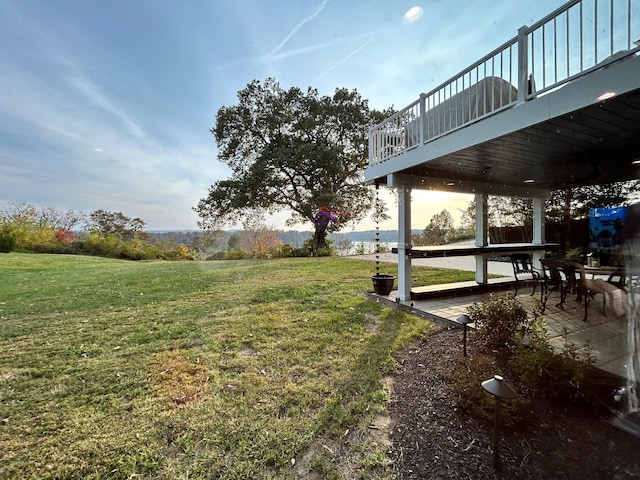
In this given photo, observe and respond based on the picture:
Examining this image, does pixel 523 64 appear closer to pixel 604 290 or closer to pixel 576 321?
pixel 604 290

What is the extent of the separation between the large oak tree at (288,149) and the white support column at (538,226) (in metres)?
7.21

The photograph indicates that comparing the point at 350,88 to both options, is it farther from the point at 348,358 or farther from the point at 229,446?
the point at 229,446

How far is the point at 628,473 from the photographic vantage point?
1.47 metres

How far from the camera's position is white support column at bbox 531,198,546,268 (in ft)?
18.9

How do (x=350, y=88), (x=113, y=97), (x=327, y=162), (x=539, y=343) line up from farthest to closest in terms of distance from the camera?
(x=350, y=88) → (x=327, y=162) → (x=113, y=97) → (x=539, y=343)

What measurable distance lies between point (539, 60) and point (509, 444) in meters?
3.52

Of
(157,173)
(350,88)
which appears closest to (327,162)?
(350,88)

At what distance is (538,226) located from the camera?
5.83 metres

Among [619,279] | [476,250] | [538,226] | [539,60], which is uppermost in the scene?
[539,60]

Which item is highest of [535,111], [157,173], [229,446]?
[157,173]

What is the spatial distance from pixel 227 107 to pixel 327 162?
5.25m

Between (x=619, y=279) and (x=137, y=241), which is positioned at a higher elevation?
(x=137, y=241)

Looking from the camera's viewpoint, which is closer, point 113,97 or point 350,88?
point 113,97

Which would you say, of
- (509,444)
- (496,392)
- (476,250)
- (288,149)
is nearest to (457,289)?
(476,250)
